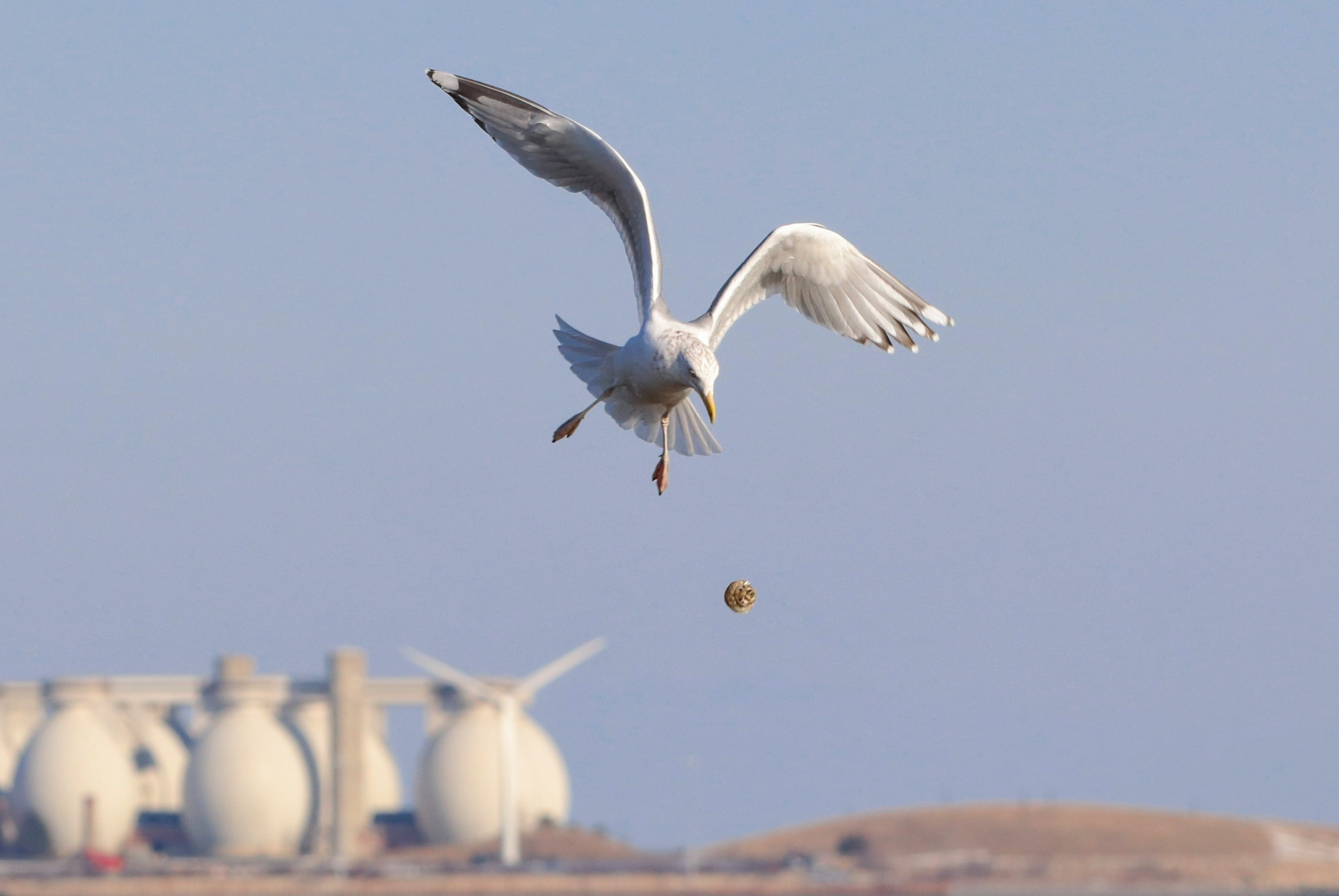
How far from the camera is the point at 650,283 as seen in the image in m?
19.1

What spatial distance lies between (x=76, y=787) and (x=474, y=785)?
1983 cm

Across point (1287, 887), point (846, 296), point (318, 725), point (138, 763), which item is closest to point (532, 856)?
point (318, 725)

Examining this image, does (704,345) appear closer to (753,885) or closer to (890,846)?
(753,885)

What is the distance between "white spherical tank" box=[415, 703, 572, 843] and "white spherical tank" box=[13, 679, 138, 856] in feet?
49.9

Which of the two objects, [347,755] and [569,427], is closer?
[569,427]

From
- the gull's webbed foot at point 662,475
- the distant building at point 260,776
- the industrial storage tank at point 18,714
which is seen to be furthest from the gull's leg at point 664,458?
the industrial storage tank at point 18,714

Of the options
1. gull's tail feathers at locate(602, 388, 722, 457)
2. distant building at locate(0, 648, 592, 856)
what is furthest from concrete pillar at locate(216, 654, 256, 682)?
gull's tail feathers at locate(602, 388, 722, 457)

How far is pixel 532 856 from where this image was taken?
11288 cm

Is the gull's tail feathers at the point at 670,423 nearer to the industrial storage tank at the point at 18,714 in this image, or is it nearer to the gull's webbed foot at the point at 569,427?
the gull's webbed foot at the point at 569,427

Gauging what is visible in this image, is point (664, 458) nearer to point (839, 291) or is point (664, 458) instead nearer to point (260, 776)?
point (839, 291)

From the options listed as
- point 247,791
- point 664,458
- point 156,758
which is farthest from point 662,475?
point 156,758

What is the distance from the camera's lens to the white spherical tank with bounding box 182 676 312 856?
11362 cm

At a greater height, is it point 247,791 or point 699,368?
point 247,791

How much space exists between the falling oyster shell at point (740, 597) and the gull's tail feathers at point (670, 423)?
180 cm
